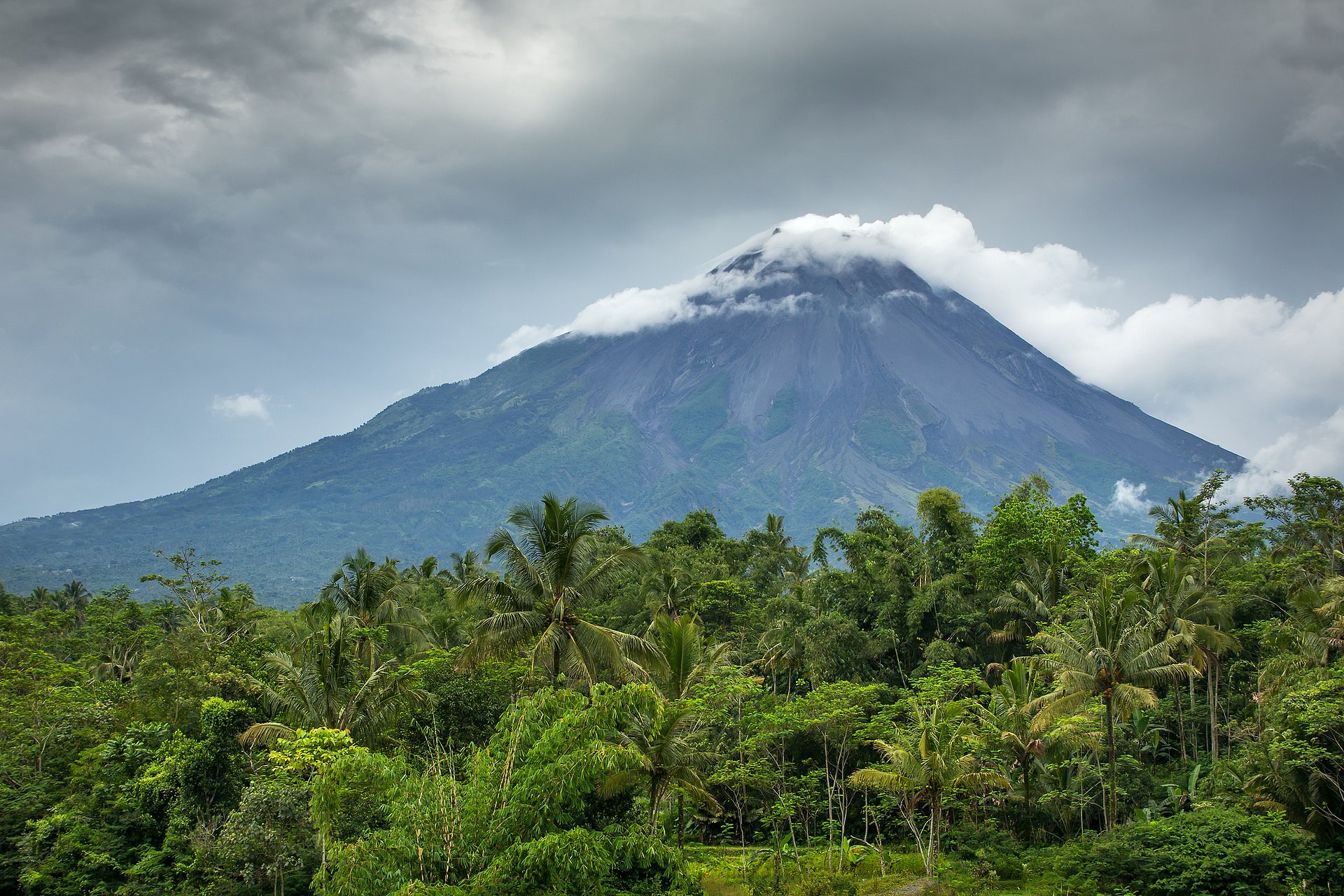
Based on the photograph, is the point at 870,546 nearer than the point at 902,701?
No

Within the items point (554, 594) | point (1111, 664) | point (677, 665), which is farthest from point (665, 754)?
point (1111, 664)

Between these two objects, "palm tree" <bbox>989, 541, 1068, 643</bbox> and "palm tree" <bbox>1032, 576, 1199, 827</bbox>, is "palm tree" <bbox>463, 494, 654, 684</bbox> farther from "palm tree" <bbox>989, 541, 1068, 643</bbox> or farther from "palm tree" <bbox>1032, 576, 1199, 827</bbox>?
"palm tree" <bbox>989, 541, 1068, 643</bbox>

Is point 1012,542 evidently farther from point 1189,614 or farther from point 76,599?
point 76,599

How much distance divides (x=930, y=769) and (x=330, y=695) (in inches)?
523

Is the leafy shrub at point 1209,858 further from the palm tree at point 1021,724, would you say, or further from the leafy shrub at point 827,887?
the leafy shrub at point 827,887

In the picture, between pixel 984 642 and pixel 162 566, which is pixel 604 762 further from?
pixel 162 566

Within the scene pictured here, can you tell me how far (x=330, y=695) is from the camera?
18.2m

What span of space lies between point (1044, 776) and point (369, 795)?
754 inches

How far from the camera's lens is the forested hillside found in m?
12.9

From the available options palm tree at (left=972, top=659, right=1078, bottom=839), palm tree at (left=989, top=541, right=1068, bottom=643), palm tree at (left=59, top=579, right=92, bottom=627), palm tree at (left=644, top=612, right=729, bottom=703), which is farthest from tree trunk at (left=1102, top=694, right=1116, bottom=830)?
palm tree at (left=59, top=579, right=92, bottom=627)

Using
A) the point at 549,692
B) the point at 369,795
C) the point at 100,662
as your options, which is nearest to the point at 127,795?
the point at 369,795

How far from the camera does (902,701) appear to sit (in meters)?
23.0

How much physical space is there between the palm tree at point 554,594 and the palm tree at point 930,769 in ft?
19.4

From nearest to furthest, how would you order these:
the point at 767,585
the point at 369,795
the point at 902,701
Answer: the point at 369,795 < the point at 902,701 < the point at 767,585
